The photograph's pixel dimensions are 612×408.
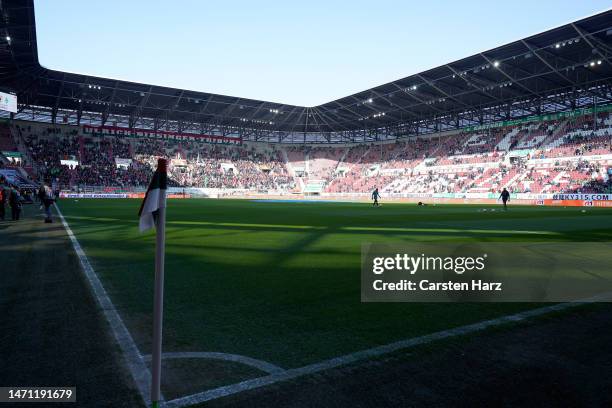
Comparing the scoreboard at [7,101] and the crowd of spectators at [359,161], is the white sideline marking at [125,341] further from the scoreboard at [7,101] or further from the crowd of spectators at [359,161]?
the scoreboard at [7,101]

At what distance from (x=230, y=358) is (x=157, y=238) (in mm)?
1491

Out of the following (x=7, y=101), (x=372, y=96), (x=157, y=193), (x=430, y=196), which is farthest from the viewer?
(x=372, y=96)

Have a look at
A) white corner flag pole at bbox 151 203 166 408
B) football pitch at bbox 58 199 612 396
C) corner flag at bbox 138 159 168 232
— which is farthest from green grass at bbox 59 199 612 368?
corner flag at bbox 138 159 168 232

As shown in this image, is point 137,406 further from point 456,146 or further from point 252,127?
point 252,127

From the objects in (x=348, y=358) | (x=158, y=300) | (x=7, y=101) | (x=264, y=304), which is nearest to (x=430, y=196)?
(x=264, y=304)

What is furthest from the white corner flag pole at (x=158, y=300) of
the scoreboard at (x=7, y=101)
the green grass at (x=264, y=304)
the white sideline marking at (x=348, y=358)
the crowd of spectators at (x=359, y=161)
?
the scoreboard at (x=7, y=101)

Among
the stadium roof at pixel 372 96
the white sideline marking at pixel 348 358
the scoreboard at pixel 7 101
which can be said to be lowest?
the white sideline marking at pixel 348 358

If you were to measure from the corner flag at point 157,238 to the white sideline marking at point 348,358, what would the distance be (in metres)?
0.31

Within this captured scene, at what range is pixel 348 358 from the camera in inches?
139

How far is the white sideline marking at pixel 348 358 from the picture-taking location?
2.84 meters

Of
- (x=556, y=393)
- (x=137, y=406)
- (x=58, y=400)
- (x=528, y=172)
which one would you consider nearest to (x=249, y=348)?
(x=137, y=406)

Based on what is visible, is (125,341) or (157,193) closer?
(157,193)

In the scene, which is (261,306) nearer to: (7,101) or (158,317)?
(158,317)

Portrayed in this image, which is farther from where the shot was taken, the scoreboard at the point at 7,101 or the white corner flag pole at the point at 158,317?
the scoreboard at the point at 7,101
